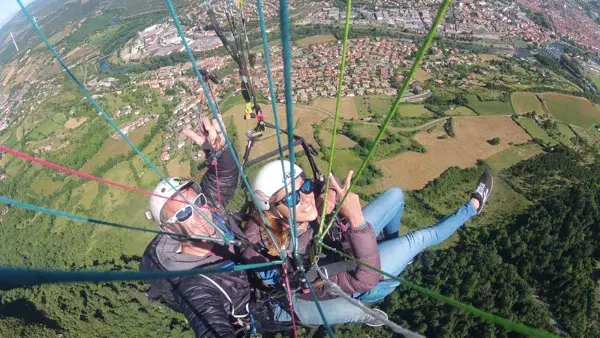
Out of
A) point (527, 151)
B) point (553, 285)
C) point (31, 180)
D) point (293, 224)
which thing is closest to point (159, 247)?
point (293, 224)

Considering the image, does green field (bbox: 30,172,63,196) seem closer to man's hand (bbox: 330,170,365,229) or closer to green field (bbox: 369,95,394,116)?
green field (bbox: 369,95,394,116)

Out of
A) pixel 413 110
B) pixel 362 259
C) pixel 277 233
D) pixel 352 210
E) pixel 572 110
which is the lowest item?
pixel 572 110

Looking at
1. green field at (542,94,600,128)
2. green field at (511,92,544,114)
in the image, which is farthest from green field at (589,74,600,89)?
green field at (511,92,544,114)

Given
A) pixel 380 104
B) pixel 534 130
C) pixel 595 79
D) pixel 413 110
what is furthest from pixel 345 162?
pixel 595 79

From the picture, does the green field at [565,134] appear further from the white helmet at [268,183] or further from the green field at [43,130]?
the green field at [43,130]

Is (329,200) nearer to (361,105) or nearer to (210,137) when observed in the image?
(210,137)

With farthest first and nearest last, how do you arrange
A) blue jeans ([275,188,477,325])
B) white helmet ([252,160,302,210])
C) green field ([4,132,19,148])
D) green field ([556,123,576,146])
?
green field ([4,132,19,148]) < green field ([556,123,576,146]) < blue jeans ([275,188,477,325]) < white helmet ([252,160,302,210])

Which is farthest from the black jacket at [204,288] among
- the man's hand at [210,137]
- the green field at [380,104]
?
the green field at [380,104]
